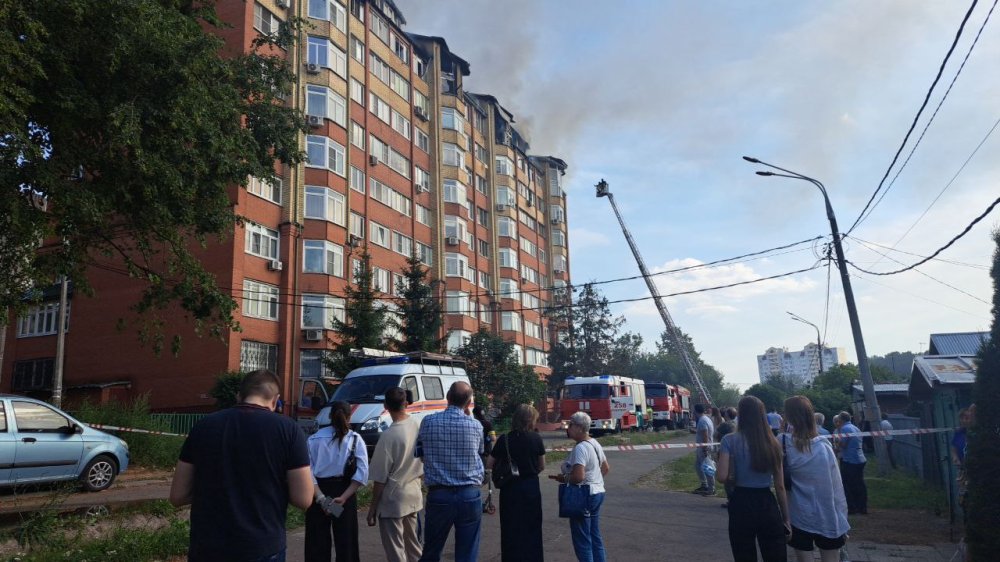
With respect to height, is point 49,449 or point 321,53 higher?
point 321,53

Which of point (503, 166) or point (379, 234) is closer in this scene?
point (379, 234)

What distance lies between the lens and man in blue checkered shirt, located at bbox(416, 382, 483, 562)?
5.58 meters

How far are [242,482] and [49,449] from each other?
32.7 feet

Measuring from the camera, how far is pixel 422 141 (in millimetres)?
44656

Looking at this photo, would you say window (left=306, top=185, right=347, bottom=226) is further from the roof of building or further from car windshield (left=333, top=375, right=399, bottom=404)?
the roof of building

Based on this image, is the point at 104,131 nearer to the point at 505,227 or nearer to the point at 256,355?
the point at 256,355

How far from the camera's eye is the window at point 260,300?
1131 inches

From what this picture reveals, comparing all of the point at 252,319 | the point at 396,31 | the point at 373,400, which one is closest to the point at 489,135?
the point at 396,31

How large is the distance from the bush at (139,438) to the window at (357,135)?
20234 mm

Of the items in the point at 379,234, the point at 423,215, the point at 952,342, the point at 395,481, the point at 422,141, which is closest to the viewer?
the point at 395,481

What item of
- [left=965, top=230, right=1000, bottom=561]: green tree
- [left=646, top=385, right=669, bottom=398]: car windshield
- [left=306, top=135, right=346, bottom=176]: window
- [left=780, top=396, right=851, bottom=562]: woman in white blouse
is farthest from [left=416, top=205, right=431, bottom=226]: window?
[left=780, top=396, right=851, bottom=562]: woman in white blouse

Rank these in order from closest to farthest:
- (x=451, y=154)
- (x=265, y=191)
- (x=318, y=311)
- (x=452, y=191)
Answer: (x=265, y=191) < (x=318, y=311) < (x=452, y=191) < (x=451, y=154)

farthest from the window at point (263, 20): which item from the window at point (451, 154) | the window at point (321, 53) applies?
the window at point (451, 154)

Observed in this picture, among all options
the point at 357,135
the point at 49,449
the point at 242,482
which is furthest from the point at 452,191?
the point at 242,482
